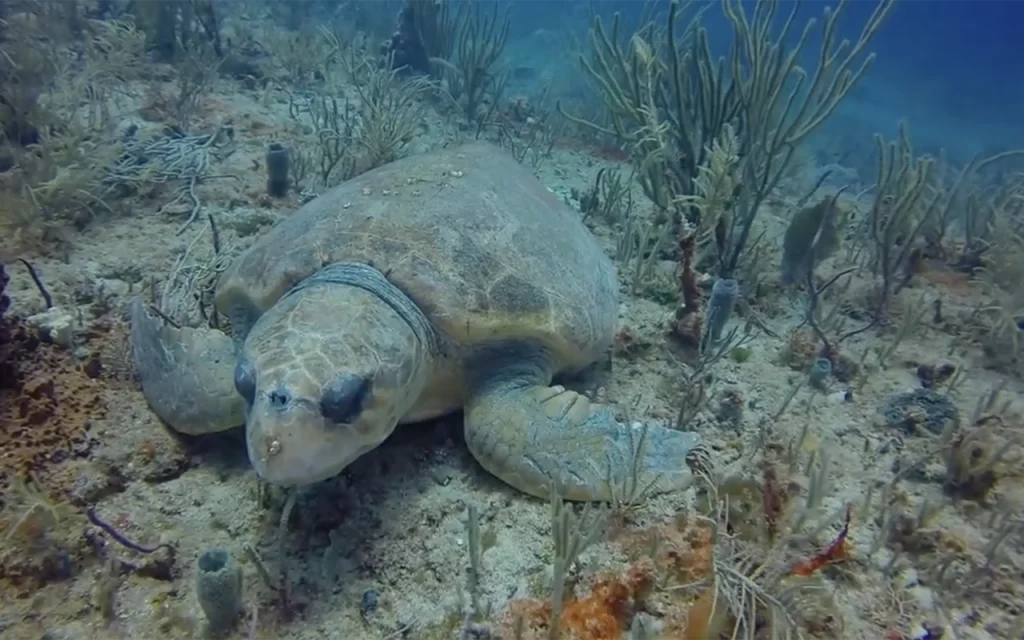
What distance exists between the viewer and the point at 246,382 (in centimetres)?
230

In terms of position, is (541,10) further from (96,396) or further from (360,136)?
(96,396)

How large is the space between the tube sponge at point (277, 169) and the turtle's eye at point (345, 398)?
11.0 ft

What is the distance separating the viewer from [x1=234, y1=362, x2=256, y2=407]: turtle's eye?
2.29 metres

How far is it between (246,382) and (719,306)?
2.54 metres

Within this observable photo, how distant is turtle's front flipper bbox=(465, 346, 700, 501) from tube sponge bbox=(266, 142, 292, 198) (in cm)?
319

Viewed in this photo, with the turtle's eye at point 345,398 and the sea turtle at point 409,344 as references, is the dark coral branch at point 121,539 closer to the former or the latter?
the sea turtle at point 409,344

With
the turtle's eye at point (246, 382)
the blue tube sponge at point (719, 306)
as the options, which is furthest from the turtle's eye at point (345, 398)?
the blue tube sponge at point (719, 306)

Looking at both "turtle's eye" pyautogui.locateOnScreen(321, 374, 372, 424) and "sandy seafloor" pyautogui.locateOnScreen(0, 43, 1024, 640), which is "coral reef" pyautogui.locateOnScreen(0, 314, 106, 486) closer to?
"sandy seafloor" pyautogui.locateOnScreen(0, 43, 1024, 640)

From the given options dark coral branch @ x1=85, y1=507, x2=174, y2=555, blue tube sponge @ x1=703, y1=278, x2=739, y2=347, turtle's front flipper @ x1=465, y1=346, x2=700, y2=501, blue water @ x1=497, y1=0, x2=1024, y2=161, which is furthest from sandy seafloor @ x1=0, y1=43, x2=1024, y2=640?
blue water @ x1=497, y1=0, x2=1024, y2=161

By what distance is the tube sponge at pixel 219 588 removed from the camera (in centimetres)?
201

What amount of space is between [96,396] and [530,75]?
15.8m

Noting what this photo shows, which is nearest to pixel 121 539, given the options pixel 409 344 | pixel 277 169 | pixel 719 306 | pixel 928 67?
pixel 409 344

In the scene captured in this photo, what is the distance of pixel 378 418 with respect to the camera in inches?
96.7

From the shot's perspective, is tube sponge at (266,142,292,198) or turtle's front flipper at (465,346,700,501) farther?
tube sponge at (266,142,292,198)
